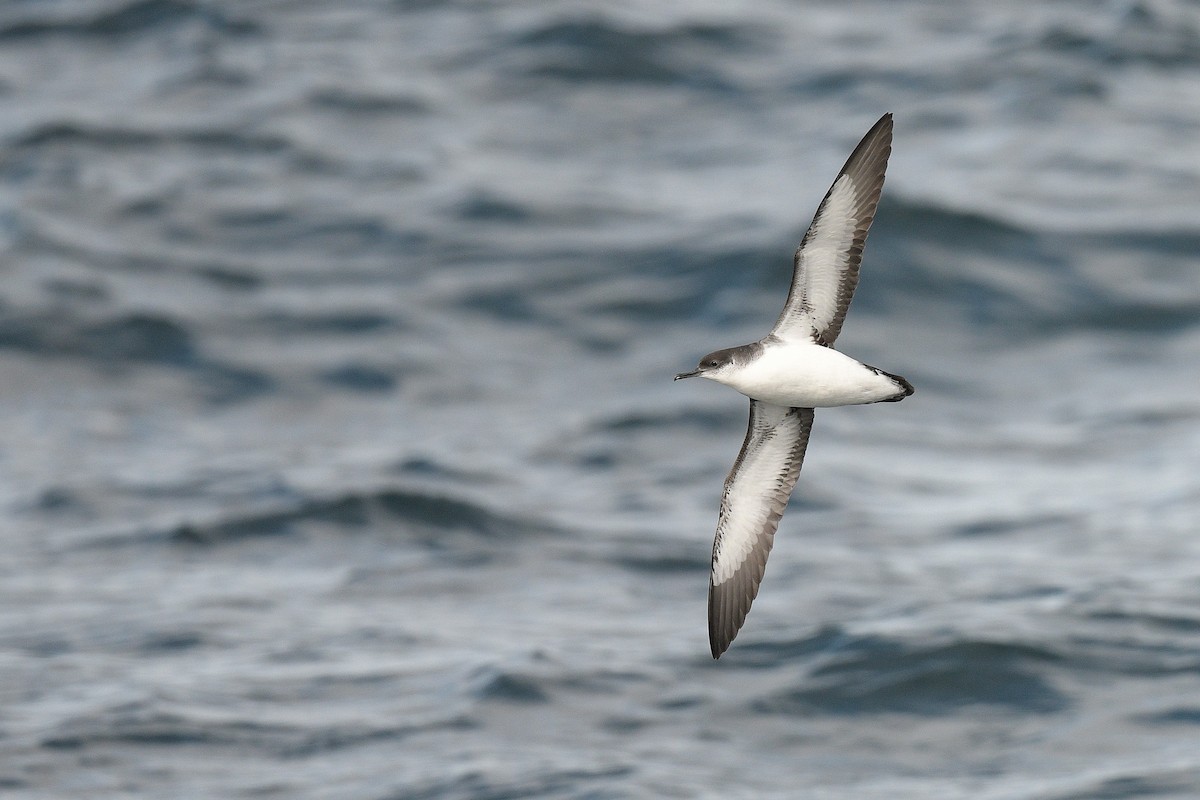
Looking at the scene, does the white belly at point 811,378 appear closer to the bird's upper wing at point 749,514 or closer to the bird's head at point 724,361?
the bird's head at point 724,361

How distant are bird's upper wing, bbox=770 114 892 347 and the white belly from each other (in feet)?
0.81

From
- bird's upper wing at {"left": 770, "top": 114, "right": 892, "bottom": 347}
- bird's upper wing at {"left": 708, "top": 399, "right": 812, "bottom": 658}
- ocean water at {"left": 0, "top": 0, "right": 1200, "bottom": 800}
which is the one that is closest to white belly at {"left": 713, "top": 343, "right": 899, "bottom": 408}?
bird's upper wing at {"left": 770, "top": 114, "right": 892, "bottom": 347}

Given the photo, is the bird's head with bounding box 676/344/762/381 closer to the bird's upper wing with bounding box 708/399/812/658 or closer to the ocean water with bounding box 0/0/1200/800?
the bird's upper wing with bounding box 708/399/812/658

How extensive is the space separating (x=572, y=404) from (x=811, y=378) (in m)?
13.9

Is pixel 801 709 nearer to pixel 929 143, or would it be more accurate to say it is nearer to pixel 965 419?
pixel 965 419

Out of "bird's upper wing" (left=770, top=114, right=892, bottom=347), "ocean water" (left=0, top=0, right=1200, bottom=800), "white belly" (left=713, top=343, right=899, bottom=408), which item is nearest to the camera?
"white belly" (left=713, top=343, right=899, bottom=408)

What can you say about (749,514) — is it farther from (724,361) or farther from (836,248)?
(836,248)

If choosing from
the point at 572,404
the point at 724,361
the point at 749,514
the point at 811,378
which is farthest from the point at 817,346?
the point at 572,404

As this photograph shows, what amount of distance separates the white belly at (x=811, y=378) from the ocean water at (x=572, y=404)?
6.98 metres

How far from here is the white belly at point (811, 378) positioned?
7320 millimetres

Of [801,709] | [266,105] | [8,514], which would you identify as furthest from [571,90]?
[801,709]

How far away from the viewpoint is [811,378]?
24.1ft

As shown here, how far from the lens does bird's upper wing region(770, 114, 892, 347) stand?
24.5 feet

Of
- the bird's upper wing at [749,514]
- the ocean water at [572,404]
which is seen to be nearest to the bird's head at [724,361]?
the bird's upper wing at [749,514]
